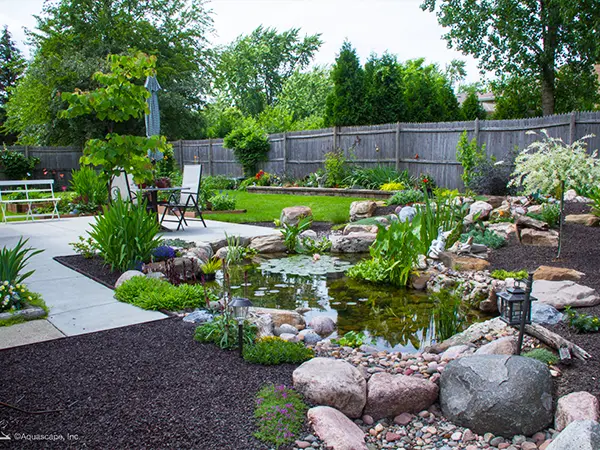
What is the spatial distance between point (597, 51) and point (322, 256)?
13325mm

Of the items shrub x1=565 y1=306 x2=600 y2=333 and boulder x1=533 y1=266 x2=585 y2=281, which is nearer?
shrub x1=565 y1=306 x2=600 y2=333

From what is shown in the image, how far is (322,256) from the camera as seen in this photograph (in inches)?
279

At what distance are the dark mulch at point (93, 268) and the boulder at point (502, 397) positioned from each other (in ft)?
10.9

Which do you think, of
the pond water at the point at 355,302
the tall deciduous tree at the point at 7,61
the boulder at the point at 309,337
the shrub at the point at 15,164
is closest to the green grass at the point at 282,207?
the pond water at the point at 355,302

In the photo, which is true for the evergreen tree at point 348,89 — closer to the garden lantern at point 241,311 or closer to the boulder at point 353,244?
the boulder at point 353,244

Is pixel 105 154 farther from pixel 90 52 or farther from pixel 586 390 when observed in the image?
pixel 90 52

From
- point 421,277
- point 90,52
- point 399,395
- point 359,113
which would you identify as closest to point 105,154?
point 421,277

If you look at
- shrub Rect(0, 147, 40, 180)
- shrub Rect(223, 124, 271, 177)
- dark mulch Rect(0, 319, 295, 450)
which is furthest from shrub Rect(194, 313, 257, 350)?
shrub Rect(0, 147, 40, 180)

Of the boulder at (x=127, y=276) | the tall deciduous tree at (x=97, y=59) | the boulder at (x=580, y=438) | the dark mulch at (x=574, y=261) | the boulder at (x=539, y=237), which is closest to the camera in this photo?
the boulder at (x=580, y=438)

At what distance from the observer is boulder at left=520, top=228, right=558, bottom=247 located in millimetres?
6379

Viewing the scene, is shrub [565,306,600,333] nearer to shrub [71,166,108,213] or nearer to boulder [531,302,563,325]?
boulder [531,302,563,325]

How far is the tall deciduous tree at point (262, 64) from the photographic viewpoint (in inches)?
1443

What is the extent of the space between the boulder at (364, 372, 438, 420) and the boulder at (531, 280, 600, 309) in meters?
1.91

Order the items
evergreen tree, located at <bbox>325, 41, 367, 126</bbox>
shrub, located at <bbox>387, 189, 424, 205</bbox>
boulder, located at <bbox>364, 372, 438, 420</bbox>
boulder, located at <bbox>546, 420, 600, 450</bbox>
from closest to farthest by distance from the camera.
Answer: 1. boulder, located at <bbox>546, 420, 600, 450</bbox>
2. boulder, located at <bbox>364, 372, 438, 420</bbox>
3. shrub, located at <bbox>387, 189, 424, 205</bbox>
4. evergreen tree, located at <bbox>325, 41, 367, 126</bbox>
